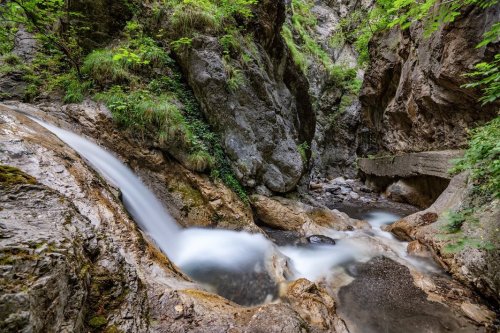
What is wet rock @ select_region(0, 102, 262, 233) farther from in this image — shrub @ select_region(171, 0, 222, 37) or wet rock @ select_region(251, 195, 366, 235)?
shrub @ select_region(171, 0, 222, 37)

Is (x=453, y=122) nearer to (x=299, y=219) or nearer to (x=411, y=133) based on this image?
(x=411, y=133)

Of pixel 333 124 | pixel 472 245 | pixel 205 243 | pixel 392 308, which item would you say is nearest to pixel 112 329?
pixel 205 243

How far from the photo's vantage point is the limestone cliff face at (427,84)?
740cm

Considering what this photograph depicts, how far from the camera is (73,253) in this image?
1.74 metres

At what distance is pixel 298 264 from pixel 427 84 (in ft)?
27.4

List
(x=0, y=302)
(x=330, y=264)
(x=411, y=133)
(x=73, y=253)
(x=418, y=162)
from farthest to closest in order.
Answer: (x=411, y=133), (x=418, y=162), (x=330, y=264), (x=73, y=253), (x=0, y=302)

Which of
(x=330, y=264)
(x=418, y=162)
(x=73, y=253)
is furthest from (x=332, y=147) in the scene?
(x=73, y=253)

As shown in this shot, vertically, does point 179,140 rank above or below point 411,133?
below

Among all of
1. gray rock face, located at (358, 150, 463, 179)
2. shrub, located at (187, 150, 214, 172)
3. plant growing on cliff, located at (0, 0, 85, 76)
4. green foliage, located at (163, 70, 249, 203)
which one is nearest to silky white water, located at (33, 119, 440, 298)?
shrub, located at (187, 150, 214, 172)

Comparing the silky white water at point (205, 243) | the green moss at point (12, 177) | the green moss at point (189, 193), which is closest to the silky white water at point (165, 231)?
the silky white water at point (205, 243)

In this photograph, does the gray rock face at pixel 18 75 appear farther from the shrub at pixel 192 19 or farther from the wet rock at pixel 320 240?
the wet rock at pixel 320 240

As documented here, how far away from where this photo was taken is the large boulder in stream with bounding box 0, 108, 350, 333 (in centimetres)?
136

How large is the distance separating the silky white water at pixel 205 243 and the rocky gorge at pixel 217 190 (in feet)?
0.16

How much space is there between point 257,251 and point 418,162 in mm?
7960
